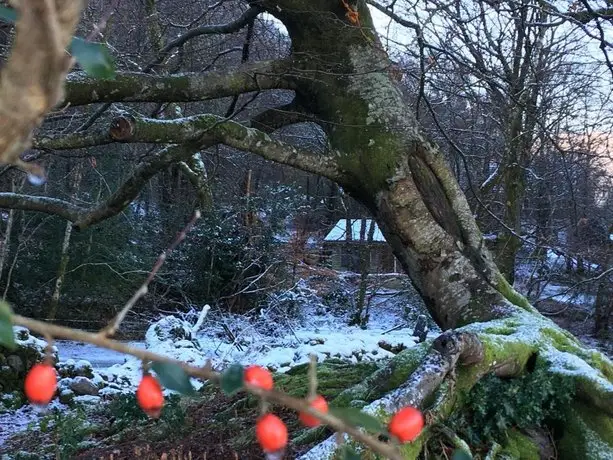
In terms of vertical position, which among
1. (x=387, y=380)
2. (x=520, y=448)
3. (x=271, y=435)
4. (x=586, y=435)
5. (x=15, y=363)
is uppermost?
(x=271, y=435)

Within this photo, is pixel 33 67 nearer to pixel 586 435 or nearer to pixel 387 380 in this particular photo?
pixel 387 380

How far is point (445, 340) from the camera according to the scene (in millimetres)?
3203

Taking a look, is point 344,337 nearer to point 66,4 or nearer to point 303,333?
point 303,333

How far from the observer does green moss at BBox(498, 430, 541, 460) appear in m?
3.46

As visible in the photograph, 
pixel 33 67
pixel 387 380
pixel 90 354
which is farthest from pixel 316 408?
pixel 90 354

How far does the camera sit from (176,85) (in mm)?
4391

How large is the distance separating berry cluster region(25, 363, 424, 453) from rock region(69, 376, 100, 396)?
852 centimetres

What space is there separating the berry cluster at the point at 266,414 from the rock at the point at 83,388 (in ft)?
28.0

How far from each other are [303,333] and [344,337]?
3.54ft

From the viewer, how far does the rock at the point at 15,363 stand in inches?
326

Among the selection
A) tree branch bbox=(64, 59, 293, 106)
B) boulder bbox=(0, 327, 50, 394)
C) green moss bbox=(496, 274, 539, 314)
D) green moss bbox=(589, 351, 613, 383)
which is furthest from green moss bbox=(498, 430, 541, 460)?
boulder bbox=(0, 327, 50, 394)

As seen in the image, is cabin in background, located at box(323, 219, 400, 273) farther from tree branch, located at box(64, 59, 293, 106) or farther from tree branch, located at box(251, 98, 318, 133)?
tree branch, located at box(64, 59, 293, 106)

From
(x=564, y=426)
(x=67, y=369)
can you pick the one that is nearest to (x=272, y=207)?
(x=67, y=369)

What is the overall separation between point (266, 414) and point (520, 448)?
11.2ft
